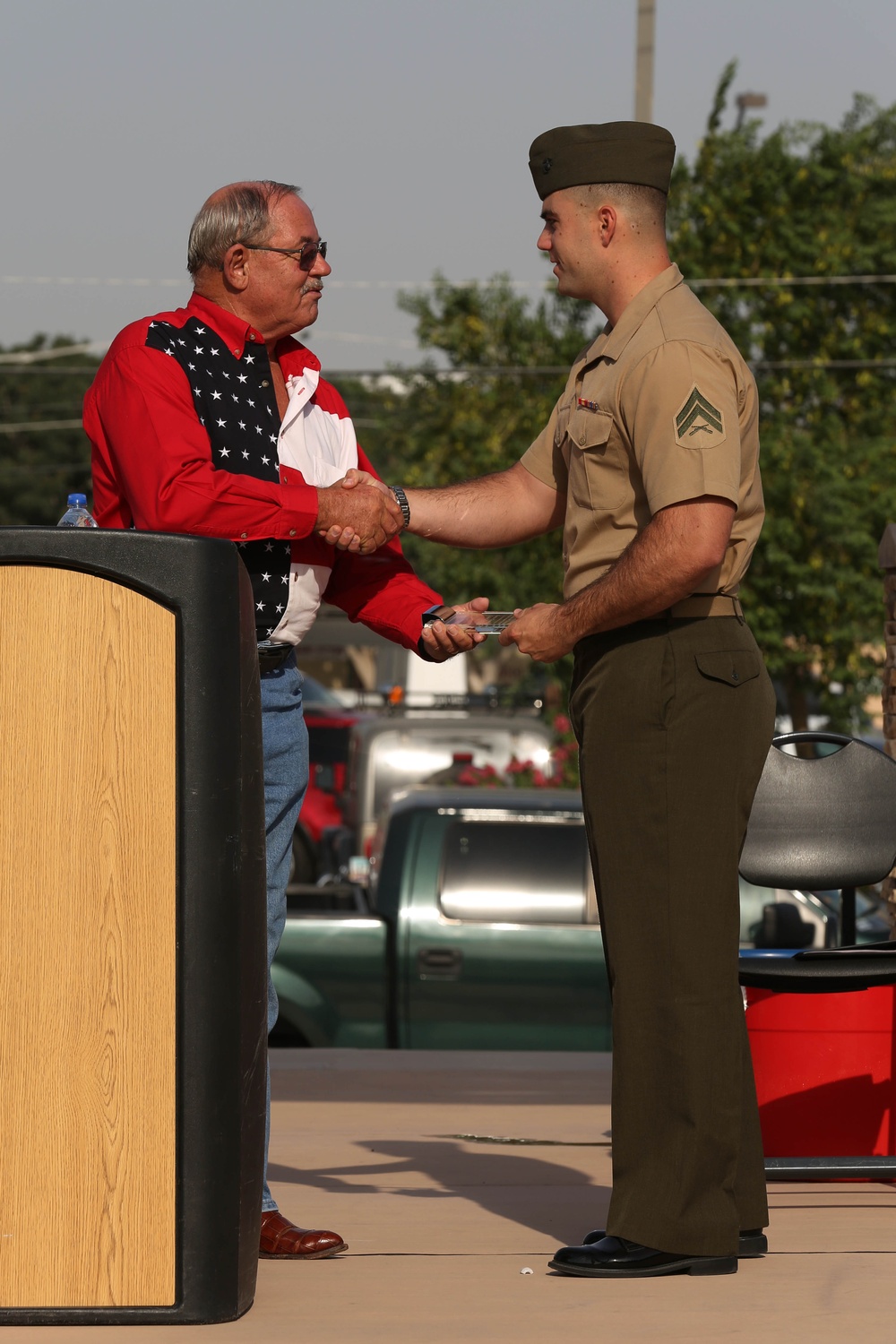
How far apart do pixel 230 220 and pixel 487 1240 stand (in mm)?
2261

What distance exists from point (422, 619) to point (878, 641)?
47.0ft

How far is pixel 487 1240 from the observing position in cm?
384

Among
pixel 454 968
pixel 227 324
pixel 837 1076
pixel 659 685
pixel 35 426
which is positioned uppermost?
pixel 35 426

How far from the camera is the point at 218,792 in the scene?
305 cm

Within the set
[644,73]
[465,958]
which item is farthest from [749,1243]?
[644,73]

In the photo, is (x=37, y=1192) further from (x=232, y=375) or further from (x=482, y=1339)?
(x=232, y=375)

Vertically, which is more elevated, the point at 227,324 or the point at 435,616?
the point at 227,324

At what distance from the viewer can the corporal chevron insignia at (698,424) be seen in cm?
345

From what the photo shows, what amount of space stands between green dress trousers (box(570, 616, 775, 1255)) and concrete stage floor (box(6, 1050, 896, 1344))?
208 millimetres

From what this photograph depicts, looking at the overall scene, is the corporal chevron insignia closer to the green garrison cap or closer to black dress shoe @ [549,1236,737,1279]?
the green garrison cap

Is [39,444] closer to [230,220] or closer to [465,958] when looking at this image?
[465,958]

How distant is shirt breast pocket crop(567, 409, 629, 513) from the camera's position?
364cm

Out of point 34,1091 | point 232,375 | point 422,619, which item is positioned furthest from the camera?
point 422,619

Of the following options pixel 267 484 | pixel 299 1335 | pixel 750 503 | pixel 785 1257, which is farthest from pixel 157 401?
pixel 785 1257
